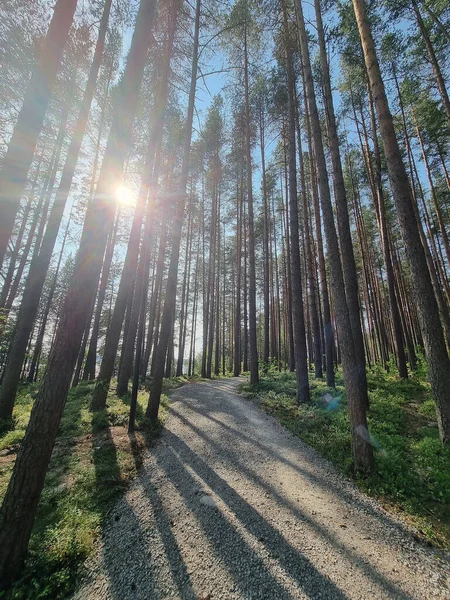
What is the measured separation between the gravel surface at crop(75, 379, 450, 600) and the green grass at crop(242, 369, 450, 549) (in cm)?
36

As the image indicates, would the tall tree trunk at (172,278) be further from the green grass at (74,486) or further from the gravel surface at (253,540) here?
the gravel surface at (253,540)

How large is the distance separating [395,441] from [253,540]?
3760 millimetres

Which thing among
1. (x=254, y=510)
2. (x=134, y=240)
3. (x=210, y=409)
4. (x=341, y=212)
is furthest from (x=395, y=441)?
(x=134, y=240)

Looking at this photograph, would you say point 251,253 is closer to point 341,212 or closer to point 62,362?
point 341,212

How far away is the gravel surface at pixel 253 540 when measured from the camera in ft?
7.86

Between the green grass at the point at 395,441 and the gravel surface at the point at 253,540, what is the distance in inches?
14.3

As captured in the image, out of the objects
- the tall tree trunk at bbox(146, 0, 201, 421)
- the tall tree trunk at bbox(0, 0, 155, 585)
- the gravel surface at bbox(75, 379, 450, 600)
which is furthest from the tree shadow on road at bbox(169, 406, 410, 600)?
the tall tree trunk at bbox(0, 0, 155, 585)

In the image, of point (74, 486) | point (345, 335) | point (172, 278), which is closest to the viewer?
point (74, 486)

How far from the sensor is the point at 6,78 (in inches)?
289

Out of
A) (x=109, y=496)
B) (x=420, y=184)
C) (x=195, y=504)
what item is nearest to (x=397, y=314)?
(x=420, y=184)

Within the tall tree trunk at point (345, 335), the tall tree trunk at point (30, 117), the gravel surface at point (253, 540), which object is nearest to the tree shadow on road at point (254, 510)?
the gravel surface at point (253, 540)

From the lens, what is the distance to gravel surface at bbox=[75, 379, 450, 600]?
240 centimetres

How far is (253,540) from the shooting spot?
2951mm

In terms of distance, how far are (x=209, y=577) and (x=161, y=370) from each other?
16.2ft
